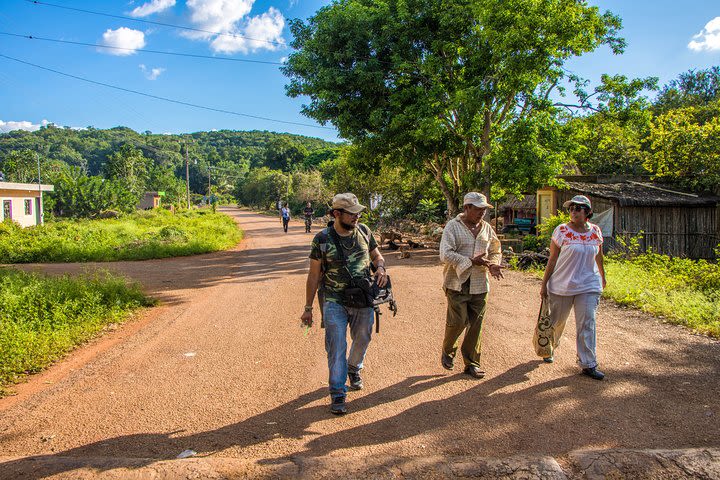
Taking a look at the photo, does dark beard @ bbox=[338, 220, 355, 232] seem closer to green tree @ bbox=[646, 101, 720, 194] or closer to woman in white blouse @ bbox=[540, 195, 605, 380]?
woman in white blouse @ bbox=[540, 195, 605, 380]

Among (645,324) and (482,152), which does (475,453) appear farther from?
(482,152)

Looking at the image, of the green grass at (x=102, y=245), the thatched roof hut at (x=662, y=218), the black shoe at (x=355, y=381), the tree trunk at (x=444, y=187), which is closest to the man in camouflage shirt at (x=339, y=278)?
the black shoe at (x=355, y=381)

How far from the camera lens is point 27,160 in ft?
209

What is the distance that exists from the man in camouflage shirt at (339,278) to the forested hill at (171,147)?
255 feet

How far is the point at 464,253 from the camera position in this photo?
4.79 meters

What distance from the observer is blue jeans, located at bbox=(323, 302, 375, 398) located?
13.6 feet

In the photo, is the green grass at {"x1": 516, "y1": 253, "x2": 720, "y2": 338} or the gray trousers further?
the green grass at {"x1": 516, "y1": 253, "x2": 720, "y2": 338}

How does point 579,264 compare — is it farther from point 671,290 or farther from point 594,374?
point 671,290

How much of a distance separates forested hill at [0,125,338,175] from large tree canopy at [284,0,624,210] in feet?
211

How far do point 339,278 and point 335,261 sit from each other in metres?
0.15

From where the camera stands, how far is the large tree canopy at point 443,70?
13.8 meters

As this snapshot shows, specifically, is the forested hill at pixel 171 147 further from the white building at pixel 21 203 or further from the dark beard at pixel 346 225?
the dark beard at pixel 346 225

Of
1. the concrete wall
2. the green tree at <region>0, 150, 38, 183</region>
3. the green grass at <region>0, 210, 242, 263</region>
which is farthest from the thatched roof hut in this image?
the green tree at <region>0, 150, 38, 183</region>

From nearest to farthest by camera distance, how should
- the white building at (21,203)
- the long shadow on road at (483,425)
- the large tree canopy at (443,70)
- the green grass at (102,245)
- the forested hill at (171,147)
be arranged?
the long shadow on road at (483,425) → the large tree canopy at (443,70) → the green grass at (102,245) → the white building at (21,203) → the forested hill at (171,147)
